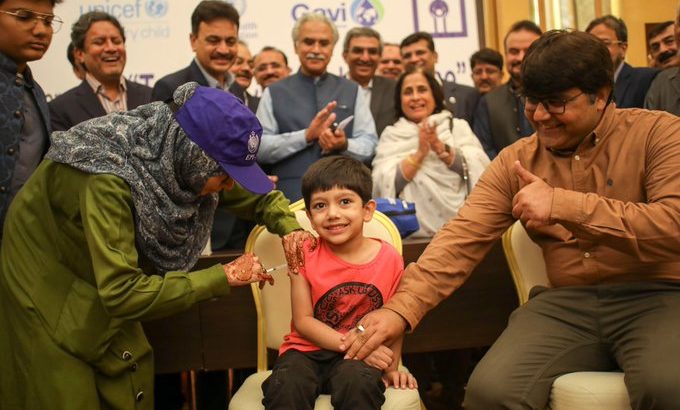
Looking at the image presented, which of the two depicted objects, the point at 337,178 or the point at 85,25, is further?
the point at 85,25

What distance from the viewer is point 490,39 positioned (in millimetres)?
7359

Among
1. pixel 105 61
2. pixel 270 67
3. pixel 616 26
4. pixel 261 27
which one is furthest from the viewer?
pixel 261 27

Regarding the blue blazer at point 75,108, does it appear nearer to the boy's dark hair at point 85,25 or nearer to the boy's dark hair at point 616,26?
the boy's dark hair at point 85,25

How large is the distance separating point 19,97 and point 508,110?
2.56 m

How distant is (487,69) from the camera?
5.36m

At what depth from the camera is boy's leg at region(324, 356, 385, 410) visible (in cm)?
222

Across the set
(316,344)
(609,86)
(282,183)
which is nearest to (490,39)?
(282,183)

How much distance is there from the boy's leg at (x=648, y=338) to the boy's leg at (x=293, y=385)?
898 millimetres

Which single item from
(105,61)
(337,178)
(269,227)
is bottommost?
(269,227)

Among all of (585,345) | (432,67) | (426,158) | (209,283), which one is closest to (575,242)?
(585,345)

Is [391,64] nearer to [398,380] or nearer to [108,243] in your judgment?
[398,380]

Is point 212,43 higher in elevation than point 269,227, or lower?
higher

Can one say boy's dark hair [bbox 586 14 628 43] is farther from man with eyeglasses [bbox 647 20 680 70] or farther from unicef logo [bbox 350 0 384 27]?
unicef logo [bbox 350 0 384 27]

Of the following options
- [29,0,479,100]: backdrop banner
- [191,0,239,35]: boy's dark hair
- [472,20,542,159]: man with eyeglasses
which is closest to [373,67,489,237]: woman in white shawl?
[472,20,542,159]: man with eyeglasses
